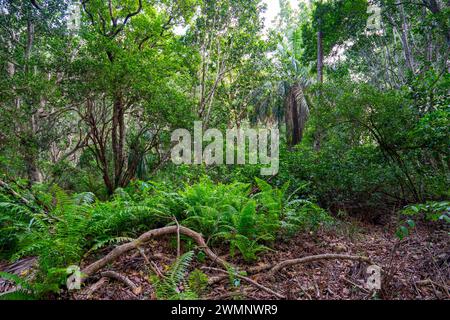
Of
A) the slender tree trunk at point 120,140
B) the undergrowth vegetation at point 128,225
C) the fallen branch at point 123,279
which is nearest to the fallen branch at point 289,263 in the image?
the undergrowth vegetation at point 128,225

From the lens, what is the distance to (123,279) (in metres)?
2.36

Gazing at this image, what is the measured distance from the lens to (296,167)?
695cm

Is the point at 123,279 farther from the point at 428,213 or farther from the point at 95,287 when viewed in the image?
the point at 428,213

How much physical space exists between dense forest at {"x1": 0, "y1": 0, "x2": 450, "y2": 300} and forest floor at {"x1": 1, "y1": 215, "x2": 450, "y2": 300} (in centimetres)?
2

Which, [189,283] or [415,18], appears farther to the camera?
[415,18]

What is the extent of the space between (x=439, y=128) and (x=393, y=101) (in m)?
1.21

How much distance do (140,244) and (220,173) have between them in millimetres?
5961

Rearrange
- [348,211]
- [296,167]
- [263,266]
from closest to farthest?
[263,266]
[348,211]
[296,167]

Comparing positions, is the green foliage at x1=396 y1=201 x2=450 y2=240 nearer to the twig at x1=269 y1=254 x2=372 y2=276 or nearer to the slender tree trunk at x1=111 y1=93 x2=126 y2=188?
the twig at x1=269 y1=254 x2=372 y2=276

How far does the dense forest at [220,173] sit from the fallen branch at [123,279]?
0.01 m

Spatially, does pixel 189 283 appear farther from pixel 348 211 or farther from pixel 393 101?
pixel 393 101
